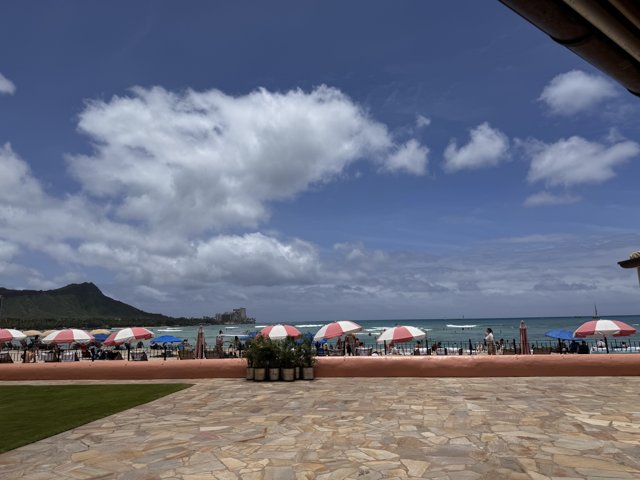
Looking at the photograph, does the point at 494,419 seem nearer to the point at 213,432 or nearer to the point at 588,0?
the point at 213,432

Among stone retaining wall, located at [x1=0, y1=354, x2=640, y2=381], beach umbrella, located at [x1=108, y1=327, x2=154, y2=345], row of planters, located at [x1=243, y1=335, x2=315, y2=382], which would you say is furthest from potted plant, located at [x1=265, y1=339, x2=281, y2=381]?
beach umbrella, located at [x1=108, y1=327, x2=154, y2=345]

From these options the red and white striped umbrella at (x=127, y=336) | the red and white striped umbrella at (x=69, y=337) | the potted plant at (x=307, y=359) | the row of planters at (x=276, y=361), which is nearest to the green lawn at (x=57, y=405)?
the row of planters at (x=276, y=361)

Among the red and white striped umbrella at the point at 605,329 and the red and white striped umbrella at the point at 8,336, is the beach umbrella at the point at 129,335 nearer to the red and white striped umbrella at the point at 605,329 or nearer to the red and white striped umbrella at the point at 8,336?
the red and white striped umbrella at the point at 8,336

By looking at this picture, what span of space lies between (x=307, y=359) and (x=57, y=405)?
7.26m

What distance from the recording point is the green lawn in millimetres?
8598

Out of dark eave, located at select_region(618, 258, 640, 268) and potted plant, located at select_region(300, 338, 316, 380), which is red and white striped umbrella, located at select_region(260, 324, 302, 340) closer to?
potted plant, located at select_region(300, 338, 316, 380)

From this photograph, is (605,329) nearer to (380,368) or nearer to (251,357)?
(380,368)

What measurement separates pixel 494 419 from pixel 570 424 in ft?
4.20

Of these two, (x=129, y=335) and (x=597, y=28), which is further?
(x=129, y=335)

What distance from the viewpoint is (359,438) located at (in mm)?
7668

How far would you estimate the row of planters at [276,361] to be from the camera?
1501cm

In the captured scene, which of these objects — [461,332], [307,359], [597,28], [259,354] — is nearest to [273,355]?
[259,354]

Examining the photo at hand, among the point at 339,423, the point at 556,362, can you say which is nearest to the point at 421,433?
the point at 339,423

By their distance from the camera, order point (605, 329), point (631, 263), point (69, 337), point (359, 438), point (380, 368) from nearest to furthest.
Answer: point (631, 263), point (359, 438), point (380, 368), point (605, 329), point (69, 337)
